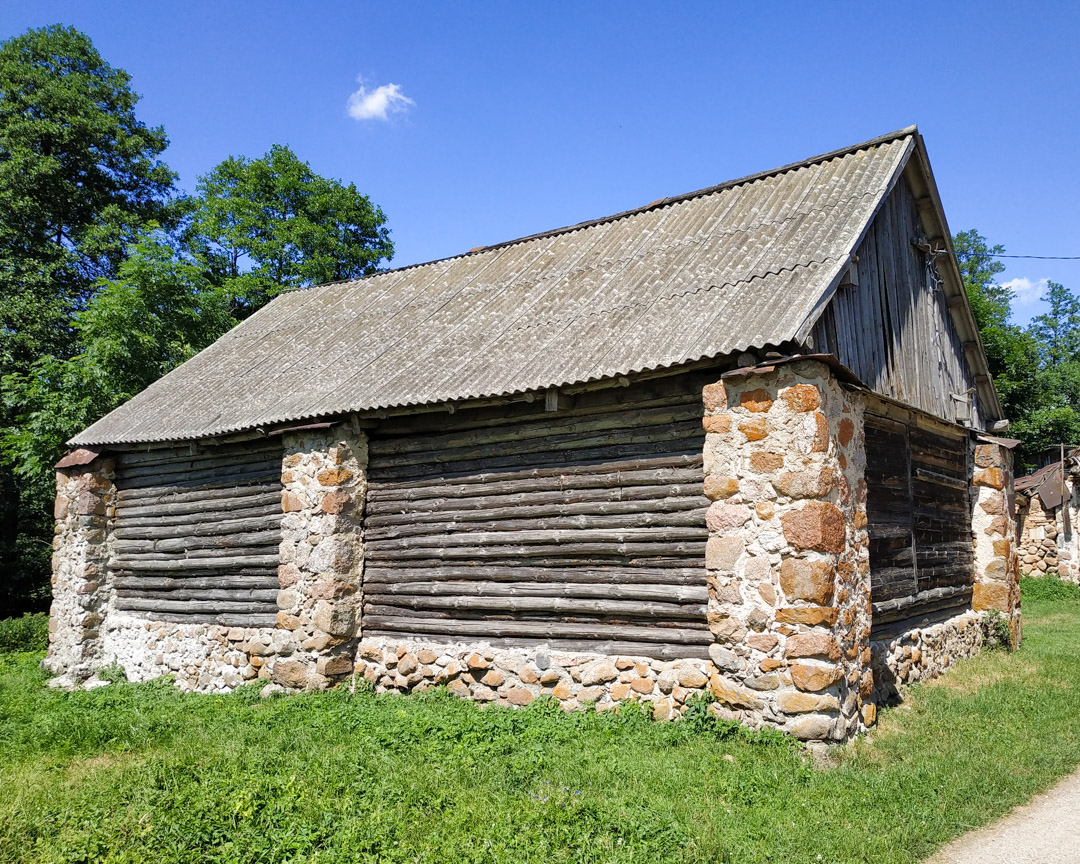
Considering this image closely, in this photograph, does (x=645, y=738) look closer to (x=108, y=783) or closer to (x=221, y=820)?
(x=221, y=820)

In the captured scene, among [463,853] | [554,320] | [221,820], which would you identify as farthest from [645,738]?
[554,320]

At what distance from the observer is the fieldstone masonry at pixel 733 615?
21.4ft

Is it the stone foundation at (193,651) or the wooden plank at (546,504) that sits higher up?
the wooden plank at (546,504)

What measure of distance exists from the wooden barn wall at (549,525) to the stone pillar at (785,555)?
1.31ft

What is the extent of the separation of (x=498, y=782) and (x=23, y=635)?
40.3 ft

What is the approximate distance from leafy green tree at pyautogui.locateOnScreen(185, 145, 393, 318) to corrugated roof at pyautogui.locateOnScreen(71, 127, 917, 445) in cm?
1020

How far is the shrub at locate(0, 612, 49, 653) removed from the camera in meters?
13.9

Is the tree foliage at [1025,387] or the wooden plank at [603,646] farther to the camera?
the tree foliage at [1025,387]

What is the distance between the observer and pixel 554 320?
30.2 ft

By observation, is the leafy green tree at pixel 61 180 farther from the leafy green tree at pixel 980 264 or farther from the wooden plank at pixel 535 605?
the leafy green tree at pixel 980 264

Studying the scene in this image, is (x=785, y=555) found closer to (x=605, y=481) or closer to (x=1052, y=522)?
(x=605, y=481)

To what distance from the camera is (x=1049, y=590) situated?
1822cm

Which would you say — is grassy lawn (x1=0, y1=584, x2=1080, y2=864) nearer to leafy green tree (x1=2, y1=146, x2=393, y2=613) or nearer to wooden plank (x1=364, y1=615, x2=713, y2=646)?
wooden plank (x1=364, y1=615, x2=713, y2=646)

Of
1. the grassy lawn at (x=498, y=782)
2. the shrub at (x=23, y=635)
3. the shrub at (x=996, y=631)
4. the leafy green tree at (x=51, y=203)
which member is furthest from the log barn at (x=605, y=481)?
the leafy green tree at (x=51, y=203)
